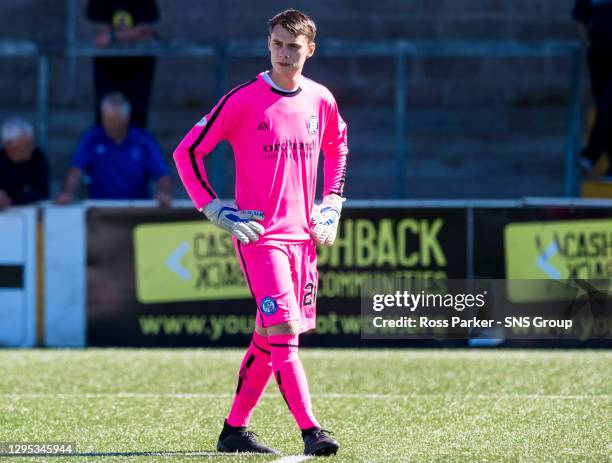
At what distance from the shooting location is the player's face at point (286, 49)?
5.89 m

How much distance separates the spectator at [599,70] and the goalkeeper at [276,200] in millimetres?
5502

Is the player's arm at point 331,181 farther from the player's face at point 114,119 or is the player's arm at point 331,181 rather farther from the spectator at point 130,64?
the spectator at point 130,64

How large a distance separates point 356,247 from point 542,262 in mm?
1447

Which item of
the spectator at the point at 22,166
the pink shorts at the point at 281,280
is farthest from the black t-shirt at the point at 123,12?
the pink shorts at the point at 281,280

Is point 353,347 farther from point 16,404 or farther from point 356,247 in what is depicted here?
point 16,404

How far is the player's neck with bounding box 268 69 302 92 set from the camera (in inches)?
236

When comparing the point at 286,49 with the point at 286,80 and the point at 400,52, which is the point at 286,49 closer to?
the point at 286,80

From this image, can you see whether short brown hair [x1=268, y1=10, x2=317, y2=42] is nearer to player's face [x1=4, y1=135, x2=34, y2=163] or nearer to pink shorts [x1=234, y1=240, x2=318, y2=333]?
pink shorts [x1=234, y1=240, x2=318, y2=333]

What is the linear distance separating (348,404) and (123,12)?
5.19 meters

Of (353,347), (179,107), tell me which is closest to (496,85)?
(179,107)

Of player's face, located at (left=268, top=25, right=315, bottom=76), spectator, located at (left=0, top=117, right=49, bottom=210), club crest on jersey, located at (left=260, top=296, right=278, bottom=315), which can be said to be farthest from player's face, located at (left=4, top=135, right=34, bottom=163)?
club crest on jersey, located at (left=260, top=296, right=278, bottom=315)

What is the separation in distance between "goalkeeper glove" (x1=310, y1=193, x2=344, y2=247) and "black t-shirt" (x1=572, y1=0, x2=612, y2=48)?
5410 mm

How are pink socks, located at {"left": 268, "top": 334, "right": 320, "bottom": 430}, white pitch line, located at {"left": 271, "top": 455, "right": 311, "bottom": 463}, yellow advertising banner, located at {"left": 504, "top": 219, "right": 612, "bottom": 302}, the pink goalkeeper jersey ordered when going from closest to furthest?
white pitch line, located at {"left": 271, "top": 455, "right": 311, "bottom": 463}
pink socks, located at {"left": 268, "top": 334, "right": 320, "bottom": 430}
the pink goalkeeper jersey
yellow advertising banner, located at {"left": 504, "top": 219, "right": 612, "bottom": 302}

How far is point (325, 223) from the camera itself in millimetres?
A: 6160
